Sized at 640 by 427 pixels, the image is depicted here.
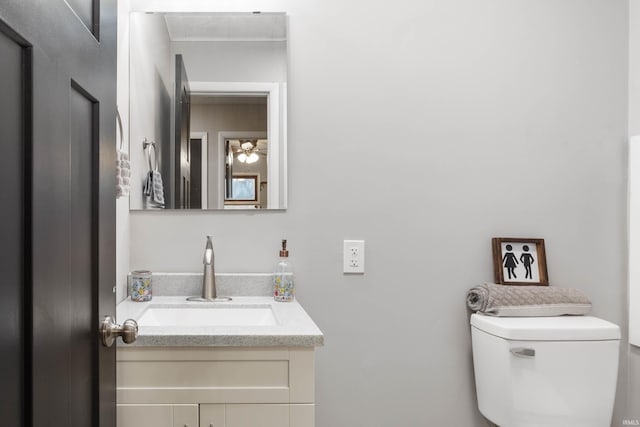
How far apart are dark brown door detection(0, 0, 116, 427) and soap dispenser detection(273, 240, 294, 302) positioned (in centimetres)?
76

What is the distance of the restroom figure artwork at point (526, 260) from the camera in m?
1.80

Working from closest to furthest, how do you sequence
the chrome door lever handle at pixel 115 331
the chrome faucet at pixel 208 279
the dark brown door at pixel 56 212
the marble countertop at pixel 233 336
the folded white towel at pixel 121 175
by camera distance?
the dark brown door at pixel 56 212
the chrome door lever handle at pixel 115 331
the marble countertop at pixel 233 336
the folded white towel at pixel 121 175
the chrome faucet at pixel 208 279

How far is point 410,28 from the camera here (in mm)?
1791

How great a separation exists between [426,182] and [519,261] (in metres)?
0.46

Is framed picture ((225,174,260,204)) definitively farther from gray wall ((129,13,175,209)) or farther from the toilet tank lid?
the toilet tank lid

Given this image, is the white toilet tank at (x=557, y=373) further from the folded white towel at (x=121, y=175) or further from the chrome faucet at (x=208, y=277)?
the folded white towel at (x=121, y=175)

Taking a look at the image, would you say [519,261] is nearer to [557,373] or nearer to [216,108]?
[557,373]

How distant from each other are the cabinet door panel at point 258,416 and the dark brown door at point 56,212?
314 millimetres

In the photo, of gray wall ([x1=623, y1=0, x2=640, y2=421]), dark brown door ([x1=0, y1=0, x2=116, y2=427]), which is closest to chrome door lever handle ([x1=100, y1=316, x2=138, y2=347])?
dark brown door ([x1=0, y1=0, x2=116, y2=427])

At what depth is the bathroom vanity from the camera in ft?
3.87

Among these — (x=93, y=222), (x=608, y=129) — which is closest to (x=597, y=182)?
(x=608, y=129)

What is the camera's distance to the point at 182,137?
1.76 m

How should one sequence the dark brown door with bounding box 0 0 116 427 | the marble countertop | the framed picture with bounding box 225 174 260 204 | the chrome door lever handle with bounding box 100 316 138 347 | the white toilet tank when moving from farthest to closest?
the framed picture with bounding box 225 174 260 204, the white toilet tank, the marble countertop, the chrome door lever handle with bounding box 100 316 138 347, the dark brown door with bounding box 0 0 116 427

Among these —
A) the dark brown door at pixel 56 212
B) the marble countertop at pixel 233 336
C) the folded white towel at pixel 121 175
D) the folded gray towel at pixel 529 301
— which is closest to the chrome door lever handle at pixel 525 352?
the folded gray towel at pixel 529 301
